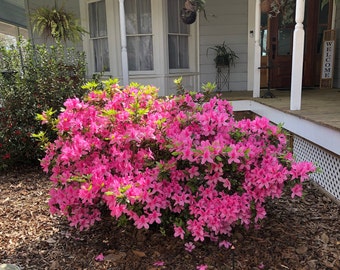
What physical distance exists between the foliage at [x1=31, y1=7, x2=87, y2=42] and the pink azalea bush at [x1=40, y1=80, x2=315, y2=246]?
3987 mm

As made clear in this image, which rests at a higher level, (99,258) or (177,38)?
(177,38)

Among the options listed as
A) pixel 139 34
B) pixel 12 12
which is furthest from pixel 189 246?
pixel 12 12

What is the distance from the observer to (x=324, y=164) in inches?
127

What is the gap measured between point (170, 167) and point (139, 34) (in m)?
4.64

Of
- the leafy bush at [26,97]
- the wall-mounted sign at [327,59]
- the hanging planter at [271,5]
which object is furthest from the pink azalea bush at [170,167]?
the wall-mounted sign at [327,59]

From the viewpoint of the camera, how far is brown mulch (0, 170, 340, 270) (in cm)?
209

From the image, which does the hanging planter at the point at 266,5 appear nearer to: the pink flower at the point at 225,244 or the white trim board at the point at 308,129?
the white trim board at the point at 308,129

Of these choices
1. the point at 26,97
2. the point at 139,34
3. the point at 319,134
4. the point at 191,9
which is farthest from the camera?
the point at 139,34

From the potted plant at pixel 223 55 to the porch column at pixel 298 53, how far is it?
2931 millimetres

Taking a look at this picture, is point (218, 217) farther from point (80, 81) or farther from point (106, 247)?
point (80, 81)

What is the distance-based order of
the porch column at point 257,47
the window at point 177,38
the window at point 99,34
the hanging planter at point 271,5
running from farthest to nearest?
the window at point 99,34 < the window at point 177,38 < the porch column at point 257,47 < the hanging planter at point 271,5

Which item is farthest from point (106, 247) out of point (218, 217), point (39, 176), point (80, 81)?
point (80, 81)

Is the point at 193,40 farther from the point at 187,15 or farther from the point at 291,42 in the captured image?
the point at 291,42

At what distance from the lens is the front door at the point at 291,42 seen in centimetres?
684
